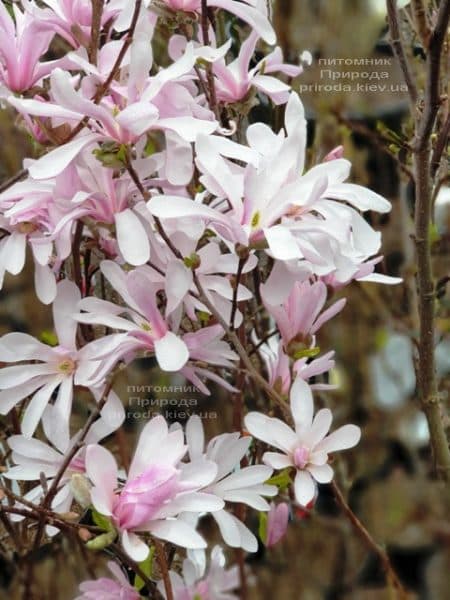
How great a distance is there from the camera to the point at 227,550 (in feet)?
2.23

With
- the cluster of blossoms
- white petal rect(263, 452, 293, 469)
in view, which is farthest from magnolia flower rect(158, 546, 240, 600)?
white petal rect(263, 452, 293, 469)

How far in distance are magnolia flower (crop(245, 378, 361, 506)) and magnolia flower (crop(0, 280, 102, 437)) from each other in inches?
4.5

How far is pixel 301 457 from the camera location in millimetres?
542

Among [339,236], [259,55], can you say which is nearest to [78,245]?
[339,236]

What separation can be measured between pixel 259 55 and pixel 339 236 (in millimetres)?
456

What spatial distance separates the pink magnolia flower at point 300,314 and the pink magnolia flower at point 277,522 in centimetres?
12

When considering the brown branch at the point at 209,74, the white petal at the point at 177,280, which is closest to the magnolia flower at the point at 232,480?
the white petal at the point at 177,280

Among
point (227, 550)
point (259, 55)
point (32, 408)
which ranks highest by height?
point (259, 55)

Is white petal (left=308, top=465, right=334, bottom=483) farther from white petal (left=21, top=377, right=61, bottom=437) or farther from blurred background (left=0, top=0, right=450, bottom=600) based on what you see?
white petal (left=21, top=377, right=61, bottom=437)

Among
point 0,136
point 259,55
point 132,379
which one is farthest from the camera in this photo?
point 0,136

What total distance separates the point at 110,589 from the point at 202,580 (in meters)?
0.09

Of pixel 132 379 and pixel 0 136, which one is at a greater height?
pixel 0 136

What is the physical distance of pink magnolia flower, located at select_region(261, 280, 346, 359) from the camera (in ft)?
1.84

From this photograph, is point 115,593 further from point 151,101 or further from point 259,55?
point 259,55
